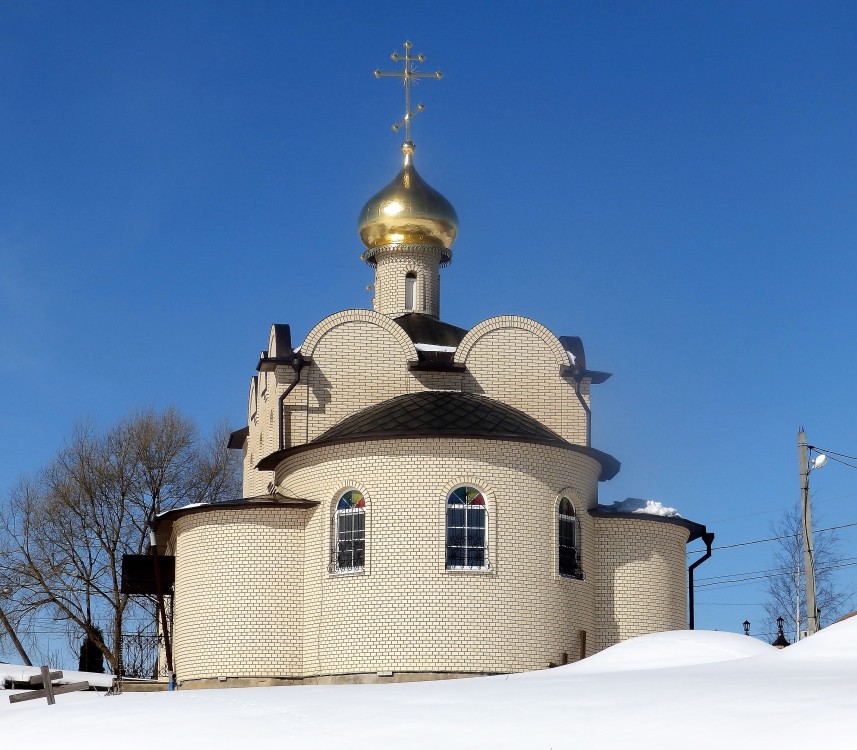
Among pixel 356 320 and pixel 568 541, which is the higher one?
pixel 356 320

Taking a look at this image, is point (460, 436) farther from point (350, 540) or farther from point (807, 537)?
point (807, 537)

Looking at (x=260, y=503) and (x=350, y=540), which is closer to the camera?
(x=350, y=540)

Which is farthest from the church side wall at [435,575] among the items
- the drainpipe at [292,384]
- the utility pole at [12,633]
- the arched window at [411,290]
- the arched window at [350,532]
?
the utility pole at [12,633]

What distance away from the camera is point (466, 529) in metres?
21.0

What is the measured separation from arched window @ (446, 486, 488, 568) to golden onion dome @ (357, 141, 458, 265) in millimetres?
7747

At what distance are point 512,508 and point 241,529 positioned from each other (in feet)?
13.3

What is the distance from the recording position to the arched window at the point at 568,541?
21.7 m

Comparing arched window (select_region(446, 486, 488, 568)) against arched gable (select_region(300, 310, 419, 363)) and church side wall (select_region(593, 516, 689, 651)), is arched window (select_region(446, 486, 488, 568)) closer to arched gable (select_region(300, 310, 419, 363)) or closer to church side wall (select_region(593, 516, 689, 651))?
church side wall (select_region(593, 516, 689, 651))

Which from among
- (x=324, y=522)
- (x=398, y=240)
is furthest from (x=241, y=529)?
(x=398, y=240)

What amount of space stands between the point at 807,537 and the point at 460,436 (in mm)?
6149

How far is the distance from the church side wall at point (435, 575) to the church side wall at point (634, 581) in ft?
1.99

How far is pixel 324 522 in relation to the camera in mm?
21406

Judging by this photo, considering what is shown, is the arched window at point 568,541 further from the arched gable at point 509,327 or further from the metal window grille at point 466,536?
the arched gable at point 509,327

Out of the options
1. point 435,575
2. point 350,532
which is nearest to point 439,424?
point 350,532
